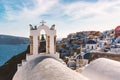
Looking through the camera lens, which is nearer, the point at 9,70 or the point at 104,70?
the point at 104,70

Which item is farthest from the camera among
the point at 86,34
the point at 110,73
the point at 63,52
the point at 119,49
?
the point at 86,34

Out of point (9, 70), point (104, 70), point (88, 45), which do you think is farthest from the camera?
point (88, 45)

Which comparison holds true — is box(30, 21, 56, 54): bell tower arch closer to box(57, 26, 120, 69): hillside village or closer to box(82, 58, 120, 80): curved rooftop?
box(82, 58, 120, 80): curved rooftop

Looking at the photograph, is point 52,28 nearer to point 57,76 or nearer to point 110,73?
point 110,73

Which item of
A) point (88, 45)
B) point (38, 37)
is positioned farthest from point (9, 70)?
point (38, 37)

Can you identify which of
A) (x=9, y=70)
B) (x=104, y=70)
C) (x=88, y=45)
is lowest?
(x=9, y=70)

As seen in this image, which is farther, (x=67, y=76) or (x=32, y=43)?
(x=32, y=43)

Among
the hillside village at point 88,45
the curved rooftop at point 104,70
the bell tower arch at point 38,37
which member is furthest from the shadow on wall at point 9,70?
the curved rooftop at point 104,70

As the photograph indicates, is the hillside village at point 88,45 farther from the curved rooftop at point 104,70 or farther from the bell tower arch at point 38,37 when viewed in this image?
the curved rooftop at point 104,70

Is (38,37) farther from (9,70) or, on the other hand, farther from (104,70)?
(9,70)

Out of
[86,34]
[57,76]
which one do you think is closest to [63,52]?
[86,34]

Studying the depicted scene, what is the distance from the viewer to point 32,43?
1369cm

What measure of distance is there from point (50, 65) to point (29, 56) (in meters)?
4.25

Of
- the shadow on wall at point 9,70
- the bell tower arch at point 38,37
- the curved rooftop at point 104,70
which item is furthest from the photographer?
the shadow on wall at point 9,70
